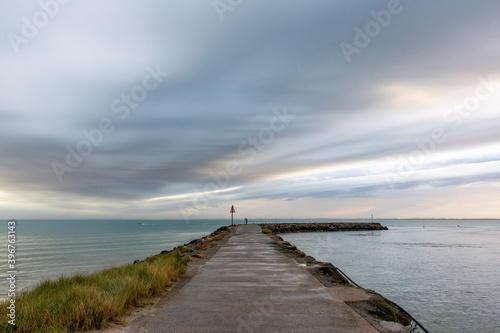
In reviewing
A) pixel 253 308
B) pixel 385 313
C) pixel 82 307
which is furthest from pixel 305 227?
pixel 82 307

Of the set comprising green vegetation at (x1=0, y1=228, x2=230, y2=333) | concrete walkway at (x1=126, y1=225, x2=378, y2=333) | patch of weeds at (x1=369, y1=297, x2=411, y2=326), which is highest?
green vegetation at (x1=0, y1=228, x2=230, y2=333)

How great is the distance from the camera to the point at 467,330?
9.56 m

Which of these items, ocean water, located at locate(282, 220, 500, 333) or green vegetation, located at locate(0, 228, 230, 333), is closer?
green vegetation, located at locate(0, 228, 230, 333)

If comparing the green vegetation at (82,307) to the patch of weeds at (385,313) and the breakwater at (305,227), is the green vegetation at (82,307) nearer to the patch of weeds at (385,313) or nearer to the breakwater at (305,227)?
the patch of weeds at (385,313)

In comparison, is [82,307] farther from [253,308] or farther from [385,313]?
[385,313]

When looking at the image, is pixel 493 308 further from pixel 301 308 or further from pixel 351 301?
pixel 301 308

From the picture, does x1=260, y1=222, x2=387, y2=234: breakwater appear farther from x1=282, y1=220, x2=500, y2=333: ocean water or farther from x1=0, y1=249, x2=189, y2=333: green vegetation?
x1=0, y1=249, x2=189, y2=333: green vegetation

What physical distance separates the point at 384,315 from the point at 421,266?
58.3ft

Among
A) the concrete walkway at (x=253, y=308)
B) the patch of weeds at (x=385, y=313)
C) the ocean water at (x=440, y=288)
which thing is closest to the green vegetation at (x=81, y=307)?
the concrete walkway at (x=253, y=308)

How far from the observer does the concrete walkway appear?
18.0ft

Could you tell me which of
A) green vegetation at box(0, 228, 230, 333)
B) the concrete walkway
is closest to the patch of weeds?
the concrete walkway

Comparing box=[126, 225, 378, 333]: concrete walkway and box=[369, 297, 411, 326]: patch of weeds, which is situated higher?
box=[126, 225, 378, 333]: concrete walkway

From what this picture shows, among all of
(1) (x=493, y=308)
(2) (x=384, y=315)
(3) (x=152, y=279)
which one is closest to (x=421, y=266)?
(1) (x=493, y=308)

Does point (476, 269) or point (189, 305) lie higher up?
point (189, 305)
